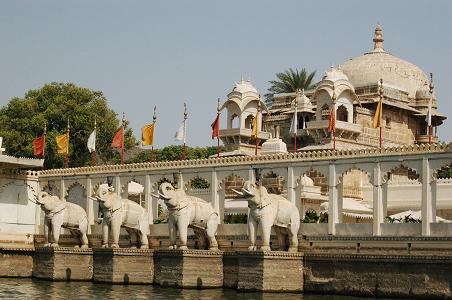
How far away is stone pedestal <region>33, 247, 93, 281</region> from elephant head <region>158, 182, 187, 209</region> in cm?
476

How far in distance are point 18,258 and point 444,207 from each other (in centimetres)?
1631

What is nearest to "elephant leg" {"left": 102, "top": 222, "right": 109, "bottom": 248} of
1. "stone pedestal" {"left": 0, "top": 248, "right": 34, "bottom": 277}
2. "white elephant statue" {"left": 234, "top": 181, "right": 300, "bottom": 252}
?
"stone pedestal" {"left": 0, "top": 248, "right": 34, "bottom": 277}

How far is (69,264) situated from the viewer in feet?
125

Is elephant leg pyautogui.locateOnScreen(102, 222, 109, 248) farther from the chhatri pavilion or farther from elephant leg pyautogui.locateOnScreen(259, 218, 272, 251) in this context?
the chhatri pavilion

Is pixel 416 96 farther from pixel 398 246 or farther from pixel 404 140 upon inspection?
pixel 398 246

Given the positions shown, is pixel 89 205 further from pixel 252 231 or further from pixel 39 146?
pixel 252 231

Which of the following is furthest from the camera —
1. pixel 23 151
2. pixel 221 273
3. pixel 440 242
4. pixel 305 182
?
pixel 23 151

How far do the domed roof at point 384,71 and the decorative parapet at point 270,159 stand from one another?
514 inches

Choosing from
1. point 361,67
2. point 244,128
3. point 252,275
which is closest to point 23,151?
point 244,128

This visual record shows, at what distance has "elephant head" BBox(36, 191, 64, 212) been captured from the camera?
3891 centimetres

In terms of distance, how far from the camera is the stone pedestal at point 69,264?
3791 centimetres

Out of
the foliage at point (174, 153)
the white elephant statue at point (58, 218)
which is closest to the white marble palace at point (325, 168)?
the white elephant statue at point (58, 218)

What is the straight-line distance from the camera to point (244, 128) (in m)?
50.3

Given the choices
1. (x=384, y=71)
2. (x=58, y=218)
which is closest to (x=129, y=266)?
(x=58, y=218)
